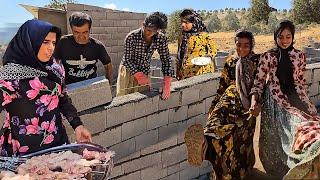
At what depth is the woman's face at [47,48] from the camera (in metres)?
3.10

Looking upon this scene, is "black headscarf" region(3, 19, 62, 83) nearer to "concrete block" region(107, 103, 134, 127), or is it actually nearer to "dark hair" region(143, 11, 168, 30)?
"concrete block" region(107, 103, 134, 127)

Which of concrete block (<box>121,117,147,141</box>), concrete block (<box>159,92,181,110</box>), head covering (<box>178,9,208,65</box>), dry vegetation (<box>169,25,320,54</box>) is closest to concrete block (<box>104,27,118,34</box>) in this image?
head covering (<box>178,9,208,65</box>)

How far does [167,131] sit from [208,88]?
0.79 m

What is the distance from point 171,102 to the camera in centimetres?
532

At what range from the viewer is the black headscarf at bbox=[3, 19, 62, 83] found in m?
3.06

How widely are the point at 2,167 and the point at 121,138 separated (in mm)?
1994

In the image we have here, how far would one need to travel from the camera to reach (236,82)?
518 cm

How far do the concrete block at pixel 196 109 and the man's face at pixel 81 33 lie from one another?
1.52 metres

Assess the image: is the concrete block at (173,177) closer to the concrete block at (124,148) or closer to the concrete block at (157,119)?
the concrete block at (157,119)

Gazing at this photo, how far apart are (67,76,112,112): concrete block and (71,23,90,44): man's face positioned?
39 centimetres

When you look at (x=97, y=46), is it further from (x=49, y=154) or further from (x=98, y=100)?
(x=49, y=154)

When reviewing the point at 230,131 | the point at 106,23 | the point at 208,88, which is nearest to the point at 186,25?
the point at 208,88

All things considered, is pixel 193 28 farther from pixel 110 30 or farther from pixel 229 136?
pixel 110 30

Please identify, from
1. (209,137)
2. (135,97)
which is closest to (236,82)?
(209,137)
